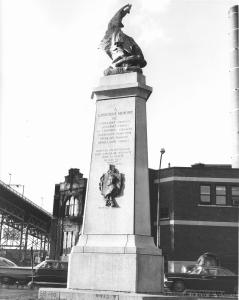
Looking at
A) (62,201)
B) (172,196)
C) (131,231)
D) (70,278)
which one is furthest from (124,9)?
(62,201)

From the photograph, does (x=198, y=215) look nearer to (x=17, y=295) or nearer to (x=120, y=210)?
(x=17, y=295)

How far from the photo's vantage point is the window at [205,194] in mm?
38812

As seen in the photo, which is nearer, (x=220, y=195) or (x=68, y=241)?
(x=220, y=195)

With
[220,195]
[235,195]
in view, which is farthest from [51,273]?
[235,195]

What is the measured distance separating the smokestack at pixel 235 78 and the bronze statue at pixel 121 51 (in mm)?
45205

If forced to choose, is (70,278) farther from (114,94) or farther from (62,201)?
(62,201)

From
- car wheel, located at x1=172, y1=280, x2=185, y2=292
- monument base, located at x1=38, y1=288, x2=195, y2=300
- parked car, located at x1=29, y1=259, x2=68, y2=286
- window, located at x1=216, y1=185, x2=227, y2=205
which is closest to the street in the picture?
monument base, located at x1=38, y1=288, x2=195, y2=300

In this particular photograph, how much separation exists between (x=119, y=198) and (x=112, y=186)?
1.16 ft

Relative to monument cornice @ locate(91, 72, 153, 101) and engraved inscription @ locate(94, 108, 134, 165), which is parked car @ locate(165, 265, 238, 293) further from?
monument cornice @ locate(91, 72, 153, 101)

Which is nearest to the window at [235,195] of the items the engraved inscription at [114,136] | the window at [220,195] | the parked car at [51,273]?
the window at [220,195]

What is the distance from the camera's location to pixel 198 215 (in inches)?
1507

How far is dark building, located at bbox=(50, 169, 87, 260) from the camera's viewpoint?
Result: 45531 millimetres

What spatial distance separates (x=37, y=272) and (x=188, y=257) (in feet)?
62.4

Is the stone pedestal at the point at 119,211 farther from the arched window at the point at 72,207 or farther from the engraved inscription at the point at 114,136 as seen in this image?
the arched window at the point at 72,207
